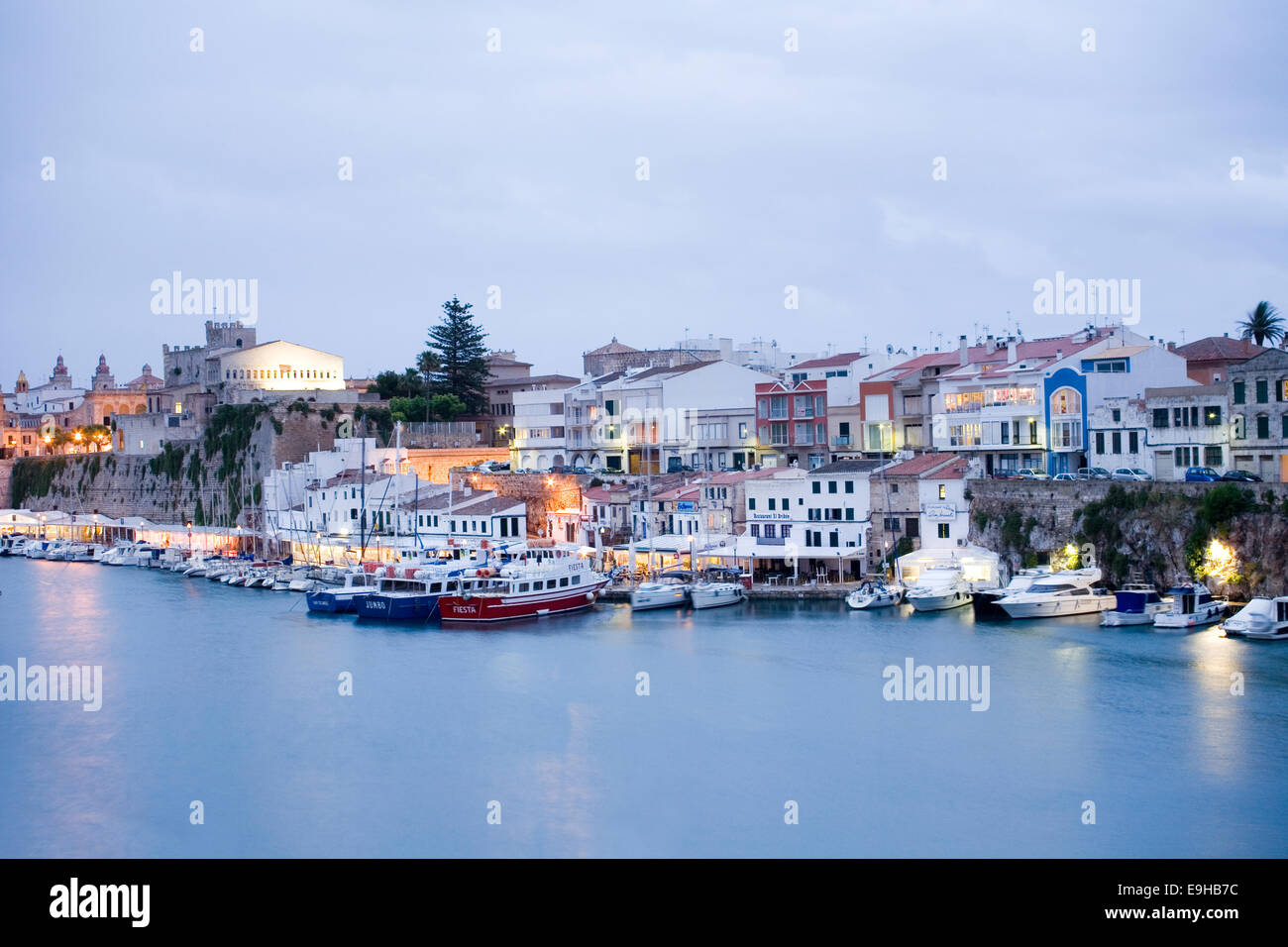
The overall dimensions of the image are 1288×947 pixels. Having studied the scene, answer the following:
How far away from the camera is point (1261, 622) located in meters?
21.9

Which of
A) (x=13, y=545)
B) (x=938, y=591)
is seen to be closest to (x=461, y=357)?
(x=13, y=545)

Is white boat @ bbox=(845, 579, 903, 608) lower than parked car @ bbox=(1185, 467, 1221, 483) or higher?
lower

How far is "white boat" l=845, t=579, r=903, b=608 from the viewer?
26297mm

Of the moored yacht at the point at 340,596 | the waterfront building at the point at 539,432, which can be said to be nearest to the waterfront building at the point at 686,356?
the waterfront building at the point at 539,432

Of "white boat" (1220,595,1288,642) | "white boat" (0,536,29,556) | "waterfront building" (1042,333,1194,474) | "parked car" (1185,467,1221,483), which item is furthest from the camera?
"white boat" (0,536,29,556)

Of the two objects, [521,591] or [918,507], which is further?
[918,507]

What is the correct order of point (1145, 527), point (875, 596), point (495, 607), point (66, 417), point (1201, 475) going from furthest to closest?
point (66, 417)
point (495, 607)
point (875, 596)
point (1201, 475)
point (1145, 527)

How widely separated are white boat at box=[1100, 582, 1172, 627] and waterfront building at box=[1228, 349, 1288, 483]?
3820 mm

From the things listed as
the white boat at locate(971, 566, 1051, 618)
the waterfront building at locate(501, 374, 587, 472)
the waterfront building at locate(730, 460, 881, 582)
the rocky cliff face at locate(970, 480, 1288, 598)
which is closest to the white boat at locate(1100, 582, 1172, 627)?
the rocky cliff face at locate(970, 480, 1288, 598)

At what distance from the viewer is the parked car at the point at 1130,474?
26688mm

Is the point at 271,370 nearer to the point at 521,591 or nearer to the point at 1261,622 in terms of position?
the point at 521,591

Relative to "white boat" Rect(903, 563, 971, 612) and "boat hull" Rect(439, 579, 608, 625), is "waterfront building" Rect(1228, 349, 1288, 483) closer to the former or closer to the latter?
"white boat" Rect(903, 563, 971, 612)

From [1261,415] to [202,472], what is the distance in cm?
3536
